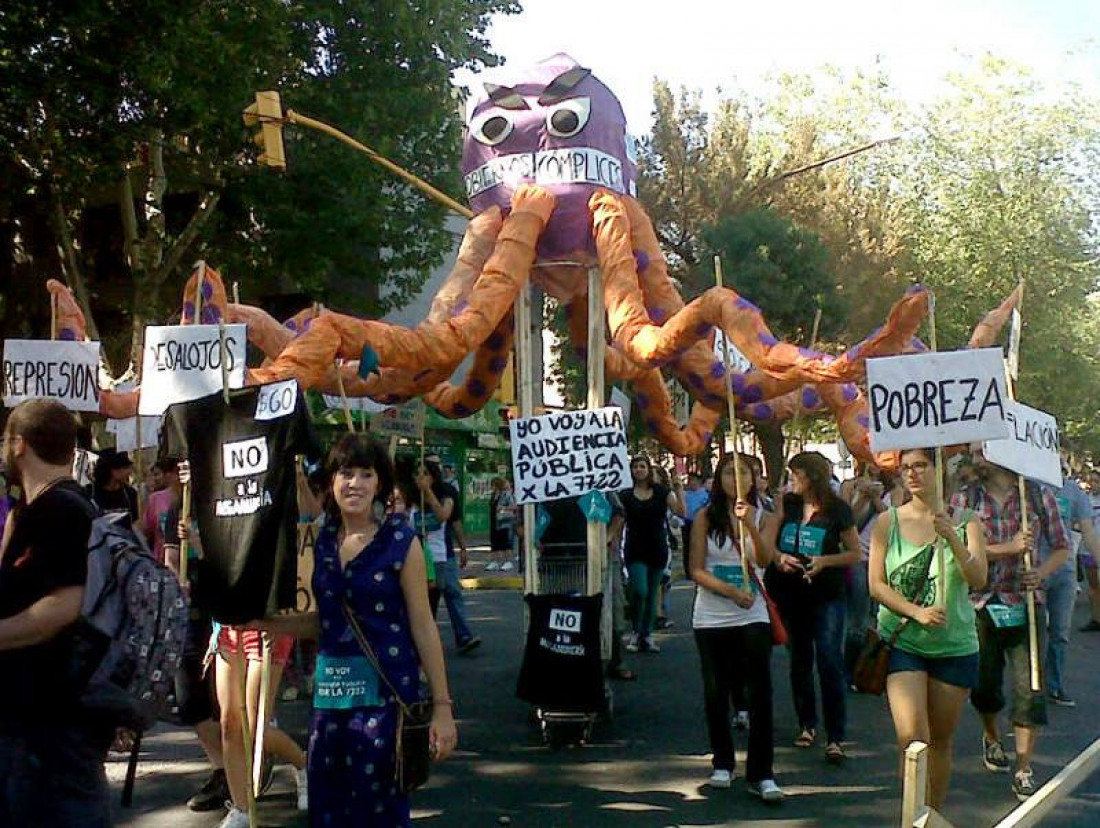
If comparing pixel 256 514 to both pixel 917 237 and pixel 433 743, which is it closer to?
pixel 433 743

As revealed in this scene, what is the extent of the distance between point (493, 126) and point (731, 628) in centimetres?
464

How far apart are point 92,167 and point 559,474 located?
36.7ft

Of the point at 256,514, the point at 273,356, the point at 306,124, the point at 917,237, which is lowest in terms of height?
the point at 256,514

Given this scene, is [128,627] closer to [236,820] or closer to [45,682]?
[45,682]

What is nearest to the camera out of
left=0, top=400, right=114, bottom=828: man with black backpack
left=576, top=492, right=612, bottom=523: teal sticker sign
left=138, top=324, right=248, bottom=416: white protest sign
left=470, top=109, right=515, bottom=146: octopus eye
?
left=0, top=400, right=114, bottom=828: man with black backpack

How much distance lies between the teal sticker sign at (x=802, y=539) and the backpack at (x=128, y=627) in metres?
4.84

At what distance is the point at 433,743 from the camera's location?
396cm

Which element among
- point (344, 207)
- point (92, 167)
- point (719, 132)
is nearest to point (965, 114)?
point (719, 132)

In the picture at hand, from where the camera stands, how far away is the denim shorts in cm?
537

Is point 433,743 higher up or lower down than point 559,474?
lower down

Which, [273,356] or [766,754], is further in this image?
[273,356]

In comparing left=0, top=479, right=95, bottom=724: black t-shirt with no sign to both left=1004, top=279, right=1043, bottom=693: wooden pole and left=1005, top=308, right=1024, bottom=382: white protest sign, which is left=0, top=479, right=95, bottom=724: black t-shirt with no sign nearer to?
left=1004, top=279, right=1043, bottom=693: wooden pole

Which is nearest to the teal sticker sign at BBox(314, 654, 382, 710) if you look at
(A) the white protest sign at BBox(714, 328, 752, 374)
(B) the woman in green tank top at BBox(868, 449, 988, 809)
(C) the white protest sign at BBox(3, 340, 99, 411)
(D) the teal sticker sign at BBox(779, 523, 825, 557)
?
(B) the woman in green tank top at BBox(868, 449, 988, 809)

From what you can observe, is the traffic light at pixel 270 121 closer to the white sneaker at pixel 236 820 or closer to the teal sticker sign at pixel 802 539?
the teal sticker sign at pixel 802 539
